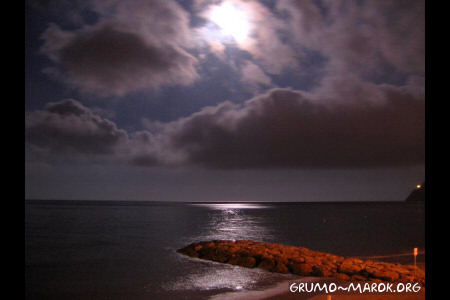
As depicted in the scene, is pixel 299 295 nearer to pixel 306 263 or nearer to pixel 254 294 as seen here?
pixel 254 294

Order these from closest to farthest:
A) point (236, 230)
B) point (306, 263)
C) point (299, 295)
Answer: point (299, 295), point (306, 263), point (236, 230)

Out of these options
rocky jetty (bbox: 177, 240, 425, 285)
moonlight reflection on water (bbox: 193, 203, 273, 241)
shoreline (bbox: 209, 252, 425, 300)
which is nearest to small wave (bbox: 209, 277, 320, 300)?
shoreline (bbox: 209, 252, 425, 300)

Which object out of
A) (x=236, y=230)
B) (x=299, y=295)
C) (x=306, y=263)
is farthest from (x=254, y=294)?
(x=236, y=230)

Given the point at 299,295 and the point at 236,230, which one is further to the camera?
the point at 236,230

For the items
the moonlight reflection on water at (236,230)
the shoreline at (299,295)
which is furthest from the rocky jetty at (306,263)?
the moonlight reflection on water at (236,230)

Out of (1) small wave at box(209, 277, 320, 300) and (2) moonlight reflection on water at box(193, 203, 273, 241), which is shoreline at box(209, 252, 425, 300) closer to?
(1) small wave at box(209, 277, 320, 300)

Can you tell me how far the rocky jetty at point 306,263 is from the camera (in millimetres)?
11336

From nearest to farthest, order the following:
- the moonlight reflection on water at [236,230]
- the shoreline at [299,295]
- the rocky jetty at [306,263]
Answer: the shoreline at [299,295], the rocky jetty at [306,263], the moonlight reflection on water at [236,230]

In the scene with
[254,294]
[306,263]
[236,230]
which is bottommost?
[236,230]

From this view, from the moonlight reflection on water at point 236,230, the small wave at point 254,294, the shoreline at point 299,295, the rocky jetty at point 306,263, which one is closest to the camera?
the shoreline at point 299,295

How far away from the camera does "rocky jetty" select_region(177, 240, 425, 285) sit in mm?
11336

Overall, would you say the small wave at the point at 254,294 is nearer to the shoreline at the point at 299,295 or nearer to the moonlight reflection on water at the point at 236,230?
the shoreline at the point at 299,295

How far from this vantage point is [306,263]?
13.6 metres
